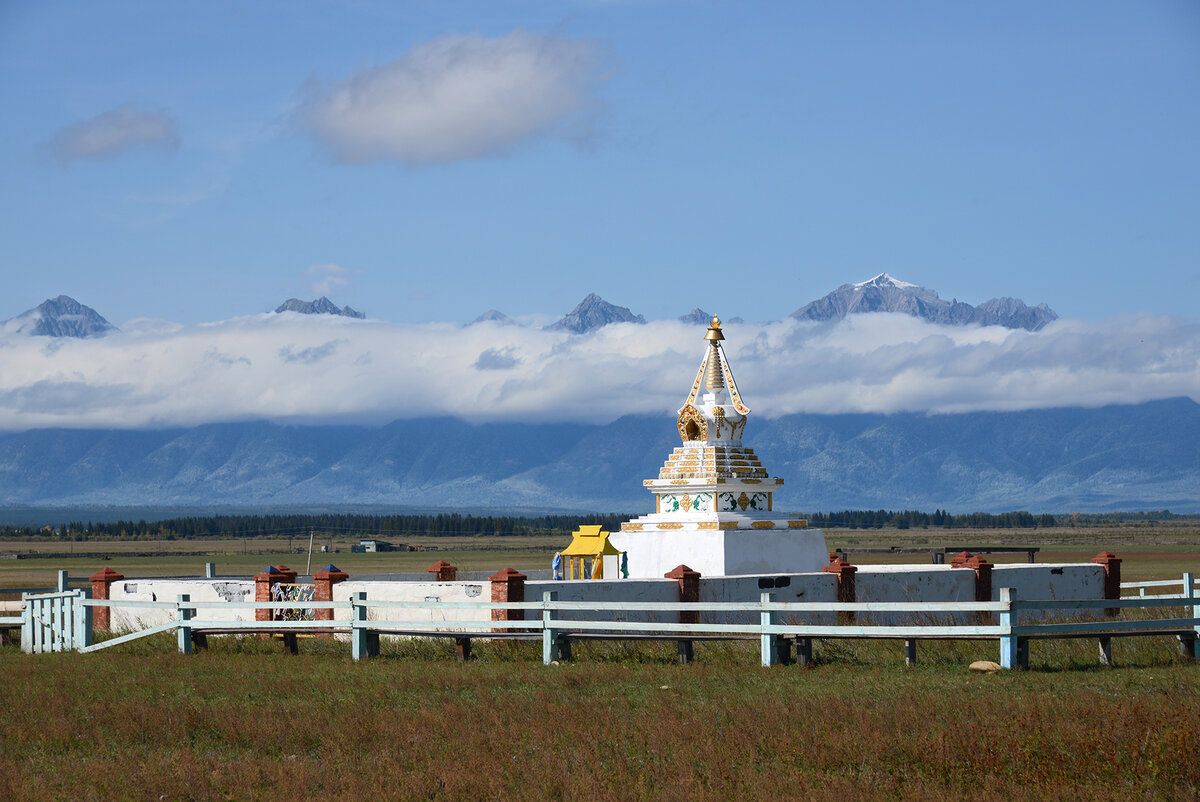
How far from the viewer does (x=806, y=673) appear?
22312mm

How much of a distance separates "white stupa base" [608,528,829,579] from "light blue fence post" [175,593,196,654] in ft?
48.7

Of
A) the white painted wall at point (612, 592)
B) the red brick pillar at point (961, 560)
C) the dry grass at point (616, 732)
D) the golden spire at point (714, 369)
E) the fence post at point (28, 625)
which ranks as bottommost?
the dry grass at point (616, 732)

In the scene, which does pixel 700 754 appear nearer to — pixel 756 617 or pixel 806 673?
pixel 806 673

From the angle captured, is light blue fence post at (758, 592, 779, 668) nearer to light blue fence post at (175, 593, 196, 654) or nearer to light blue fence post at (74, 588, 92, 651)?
light blue fence post at (175, 593, 196, 654)

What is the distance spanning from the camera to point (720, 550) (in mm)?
40062

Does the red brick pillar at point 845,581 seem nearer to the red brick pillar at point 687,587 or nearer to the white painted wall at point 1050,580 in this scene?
the red brick pillar at point 687,587

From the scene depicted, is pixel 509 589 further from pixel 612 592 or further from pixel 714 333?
pixel 714 333

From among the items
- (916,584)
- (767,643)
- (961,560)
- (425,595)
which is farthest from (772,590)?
(767,643)

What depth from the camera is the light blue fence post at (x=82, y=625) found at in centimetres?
2956

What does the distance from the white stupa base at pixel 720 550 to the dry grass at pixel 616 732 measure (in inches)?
633

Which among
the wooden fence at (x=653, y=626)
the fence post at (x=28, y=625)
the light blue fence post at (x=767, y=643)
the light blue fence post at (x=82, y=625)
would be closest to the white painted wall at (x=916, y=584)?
the wooden fence at (x=653, y=626)

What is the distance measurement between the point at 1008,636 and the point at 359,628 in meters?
10.9

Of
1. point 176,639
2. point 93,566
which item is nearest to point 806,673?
point 176,639

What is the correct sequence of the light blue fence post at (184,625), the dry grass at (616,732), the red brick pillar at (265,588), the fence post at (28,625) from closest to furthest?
the dry grass at (616,732), the light blue fence post at (184,625), the fence post at (28,625), the red brick pillar at (265,588)
